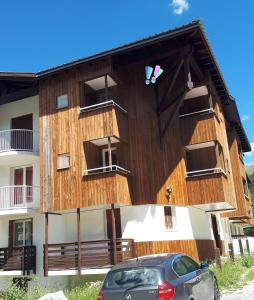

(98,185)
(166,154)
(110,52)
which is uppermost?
(110,52)

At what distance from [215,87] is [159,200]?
875 centimetres

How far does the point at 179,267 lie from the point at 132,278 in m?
1.24

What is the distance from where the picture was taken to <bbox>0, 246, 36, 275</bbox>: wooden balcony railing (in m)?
19.9

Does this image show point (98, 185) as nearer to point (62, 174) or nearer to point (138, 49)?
point (62, 174)

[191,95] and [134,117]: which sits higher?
[191,95]

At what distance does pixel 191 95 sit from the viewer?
21.8 meters

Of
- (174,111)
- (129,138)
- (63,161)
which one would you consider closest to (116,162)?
(129,138)

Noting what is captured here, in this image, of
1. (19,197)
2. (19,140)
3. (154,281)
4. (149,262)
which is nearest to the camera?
(154,281)

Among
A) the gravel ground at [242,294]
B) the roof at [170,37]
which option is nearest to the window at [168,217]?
the gravel ground at [242,294]

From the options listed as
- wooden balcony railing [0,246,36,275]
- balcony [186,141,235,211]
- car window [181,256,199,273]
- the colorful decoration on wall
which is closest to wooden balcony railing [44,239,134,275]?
wooden balcony railing [0,246,36,275]

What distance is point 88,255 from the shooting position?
18375mm

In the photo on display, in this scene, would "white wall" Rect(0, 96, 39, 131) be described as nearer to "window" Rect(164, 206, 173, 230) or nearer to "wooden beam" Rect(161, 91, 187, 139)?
"wooden beam" Rect(161, 91, 187, 139)

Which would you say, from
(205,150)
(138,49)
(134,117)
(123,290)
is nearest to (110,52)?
(138,49)

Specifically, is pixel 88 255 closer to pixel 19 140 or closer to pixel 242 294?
Result: pixel 242 294
